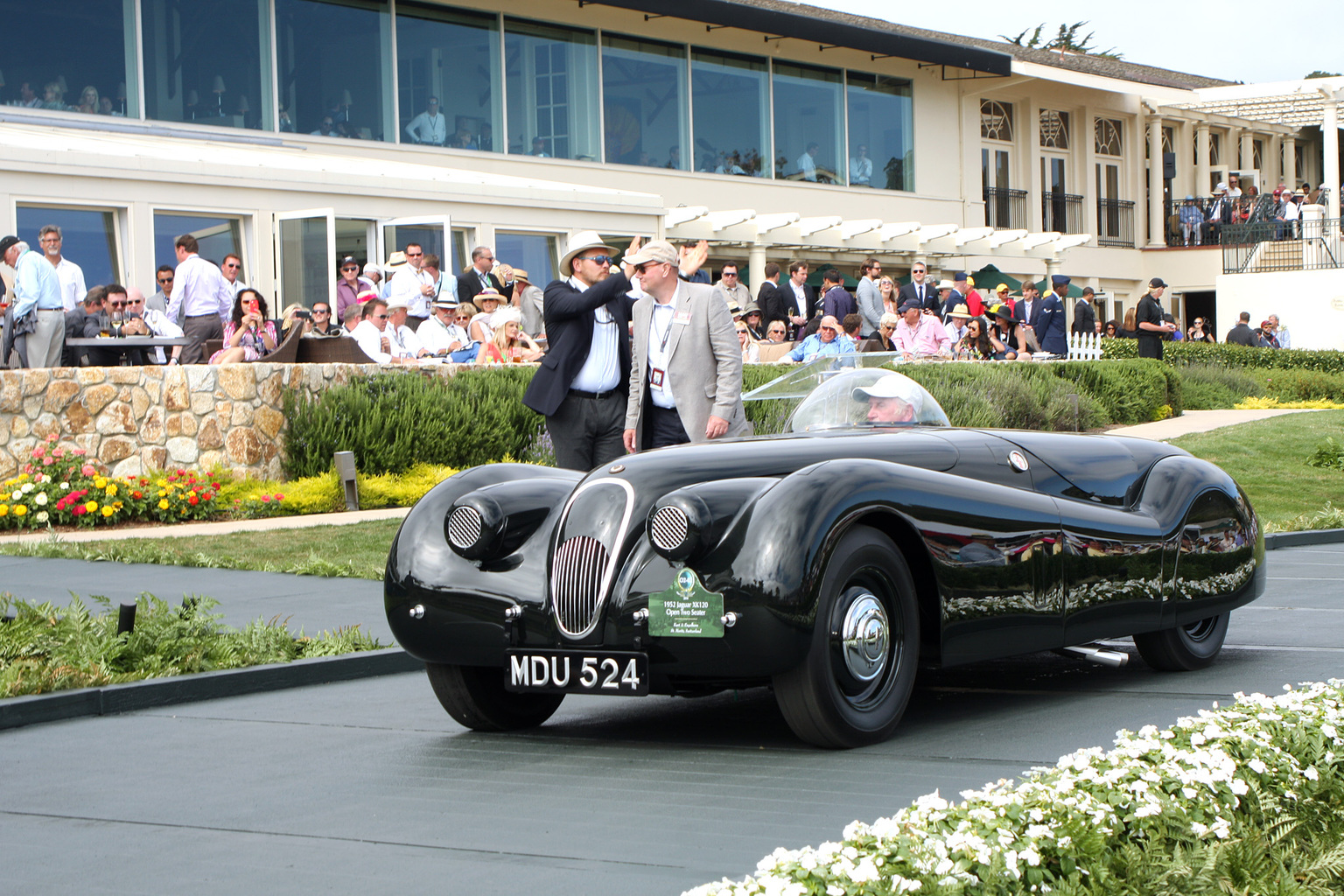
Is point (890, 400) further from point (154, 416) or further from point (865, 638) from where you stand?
point (154, 416)

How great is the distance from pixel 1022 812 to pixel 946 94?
35789 millimetres

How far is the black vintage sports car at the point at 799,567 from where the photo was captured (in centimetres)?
517

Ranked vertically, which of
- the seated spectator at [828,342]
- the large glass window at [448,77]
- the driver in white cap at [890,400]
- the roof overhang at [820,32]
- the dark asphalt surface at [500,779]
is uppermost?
the roof overhang at [820,32]

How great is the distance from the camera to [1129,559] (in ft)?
21.1

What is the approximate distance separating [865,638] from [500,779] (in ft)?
4.30

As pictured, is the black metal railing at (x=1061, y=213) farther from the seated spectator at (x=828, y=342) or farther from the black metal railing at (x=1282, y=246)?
the seated spectator at (x=828, y=342)

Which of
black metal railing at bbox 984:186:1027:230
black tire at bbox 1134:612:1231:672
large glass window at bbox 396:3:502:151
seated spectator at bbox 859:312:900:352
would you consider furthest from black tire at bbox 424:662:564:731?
black metal railing at bbox 984:186:1027:230

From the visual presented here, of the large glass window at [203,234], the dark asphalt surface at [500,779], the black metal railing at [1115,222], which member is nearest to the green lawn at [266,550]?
the dark asphalt surface at [500,779]

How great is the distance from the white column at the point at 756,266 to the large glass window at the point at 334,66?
8.03m

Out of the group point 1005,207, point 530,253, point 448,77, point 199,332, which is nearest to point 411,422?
point 199,332

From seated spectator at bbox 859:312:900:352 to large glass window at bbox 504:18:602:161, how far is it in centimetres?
948

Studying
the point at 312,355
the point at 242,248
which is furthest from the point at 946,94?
the point at 312,355

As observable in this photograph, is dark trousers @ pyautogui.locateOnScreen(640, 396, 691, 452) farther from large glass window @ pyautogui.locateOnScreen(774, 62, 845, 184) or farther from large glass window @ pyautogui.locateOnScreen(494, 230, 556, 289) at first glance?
large glass window @ pyautogui.locateOnScreen(774, 62, 845, 184)

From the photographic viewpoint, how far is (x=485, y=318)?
18141mm
